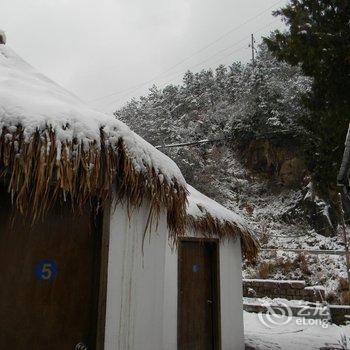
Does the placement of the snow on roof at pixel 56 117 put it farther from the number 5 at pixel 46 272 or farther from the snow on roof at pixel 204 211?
the snow on roof at pixel 204 211

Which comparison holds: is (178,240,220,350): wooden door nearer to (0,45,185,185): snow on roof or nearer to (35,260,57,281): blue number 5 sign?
(0,45,185,185): snow on roof

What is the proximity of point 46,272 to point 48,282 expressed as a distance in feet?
0.22

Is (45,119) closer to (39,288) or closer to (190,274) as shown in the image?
(39,288)

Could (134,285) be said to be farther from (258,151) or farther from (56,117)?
(258,151)

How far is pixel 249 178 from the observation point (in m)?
20.8

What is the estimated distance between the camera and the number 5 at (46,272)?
2520 millimetres

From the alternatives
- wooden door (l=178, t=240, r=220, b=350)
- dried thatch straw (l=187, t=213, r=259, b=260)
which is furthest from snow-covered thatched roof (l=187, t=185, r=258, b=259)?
wooden door (l=178, t=240, r=220, b=350)

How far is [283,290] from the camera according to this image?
1167 cm

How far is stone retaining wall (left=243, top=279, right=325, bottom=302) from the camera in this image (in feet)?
36.4

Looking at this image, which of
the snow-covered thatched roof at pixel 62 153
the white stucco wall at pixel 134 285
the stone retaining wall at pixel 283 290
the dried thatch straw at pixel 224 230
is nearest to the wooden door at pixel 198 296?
the dried thatch straw at pixel 224 230

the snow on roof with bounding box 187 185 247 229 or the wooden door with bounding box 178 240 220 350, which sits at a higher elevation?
the snow on roof with bounding box 187 185 247 229

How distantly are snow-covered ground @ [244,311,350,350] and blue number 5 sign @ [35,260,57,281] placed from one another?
5.78 m

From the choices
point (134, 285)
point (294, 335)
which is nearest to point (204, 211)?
point (134, 285)

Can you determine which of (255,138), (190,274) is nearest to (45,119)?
(190,274)
